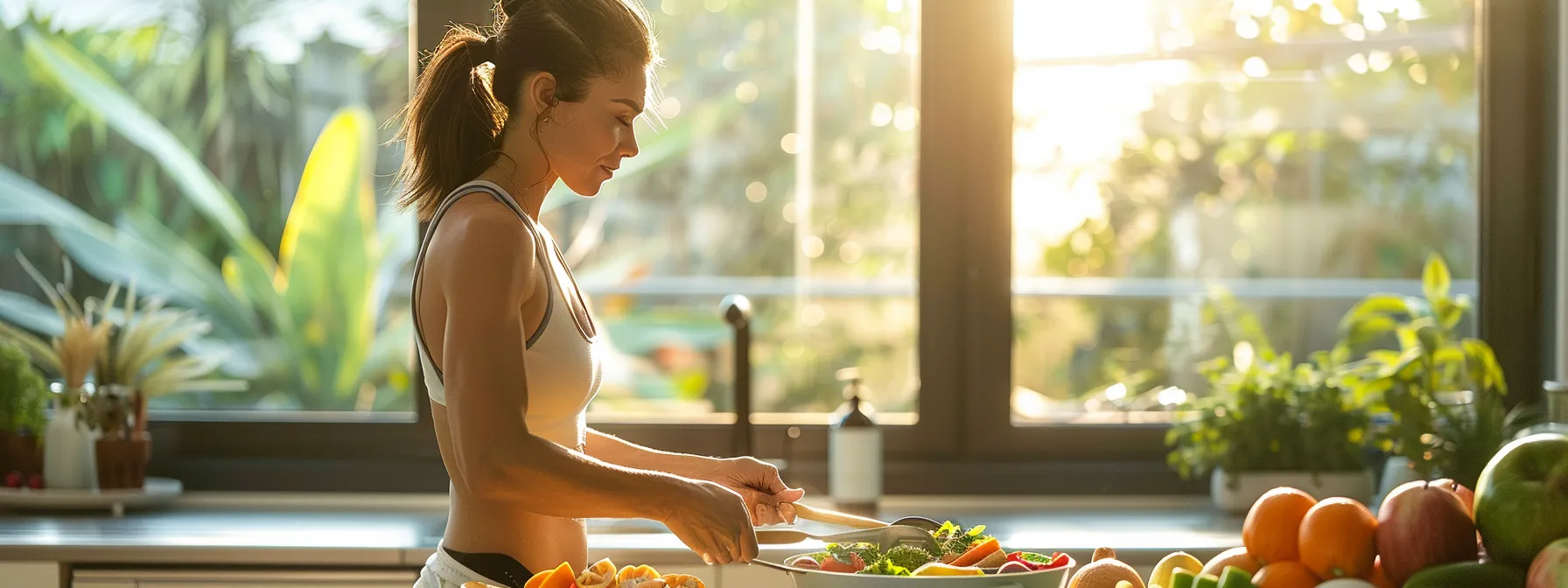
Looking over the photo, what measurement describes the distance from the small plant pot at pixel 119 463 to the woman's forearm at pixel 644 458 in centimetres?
121

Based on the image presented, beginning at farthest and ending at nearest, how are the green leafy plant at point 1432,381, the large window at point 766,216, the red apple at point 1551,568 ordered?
the large window at point 766,216 < the green leafy plant at point 1432,381 < the red apple at point 1551,568

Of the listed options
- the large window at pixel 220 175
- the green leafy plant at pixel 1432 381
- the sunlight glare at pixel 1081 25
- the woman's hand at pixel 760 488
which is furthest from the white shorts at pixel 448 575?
the sunlight glare at pixel 1081 25

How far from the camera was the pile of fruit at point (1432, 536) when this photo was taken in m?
1.00

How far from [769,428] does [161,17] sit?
140 cm

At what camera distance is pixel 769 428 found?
257 centimetres

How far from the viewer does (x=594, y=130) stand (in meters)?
1.31

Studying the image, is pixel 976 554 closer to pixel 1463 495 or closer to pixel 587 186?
pixel 1463 495

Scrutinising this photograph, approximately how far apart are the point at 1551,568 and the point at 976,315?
5.33ft

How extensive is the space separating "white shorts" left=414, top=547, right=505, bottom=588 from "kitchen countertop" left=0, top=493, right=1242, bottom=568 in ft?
2.10

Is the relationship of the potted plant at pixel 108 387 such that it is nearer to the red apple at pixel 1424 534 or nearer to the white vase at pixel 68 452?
the white vase at pixel 68 452

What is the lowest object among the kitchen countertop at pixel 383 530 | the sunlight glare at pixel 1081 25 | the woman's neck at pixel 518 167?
the kitchen countertop at pixel 383 530

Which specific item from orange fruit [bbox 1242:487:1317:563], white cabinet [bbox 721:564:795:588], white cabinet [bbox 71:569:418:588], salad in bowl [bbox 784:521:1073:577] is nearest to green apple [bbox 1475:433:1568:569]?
orange fruit [bbox 1242:487:1317:563]

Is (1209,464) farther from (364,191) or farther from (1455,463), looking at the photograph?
(364,191)

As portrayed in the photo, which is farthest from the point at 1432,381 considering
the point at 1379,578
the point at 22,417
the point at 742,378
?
the point at 22,417
